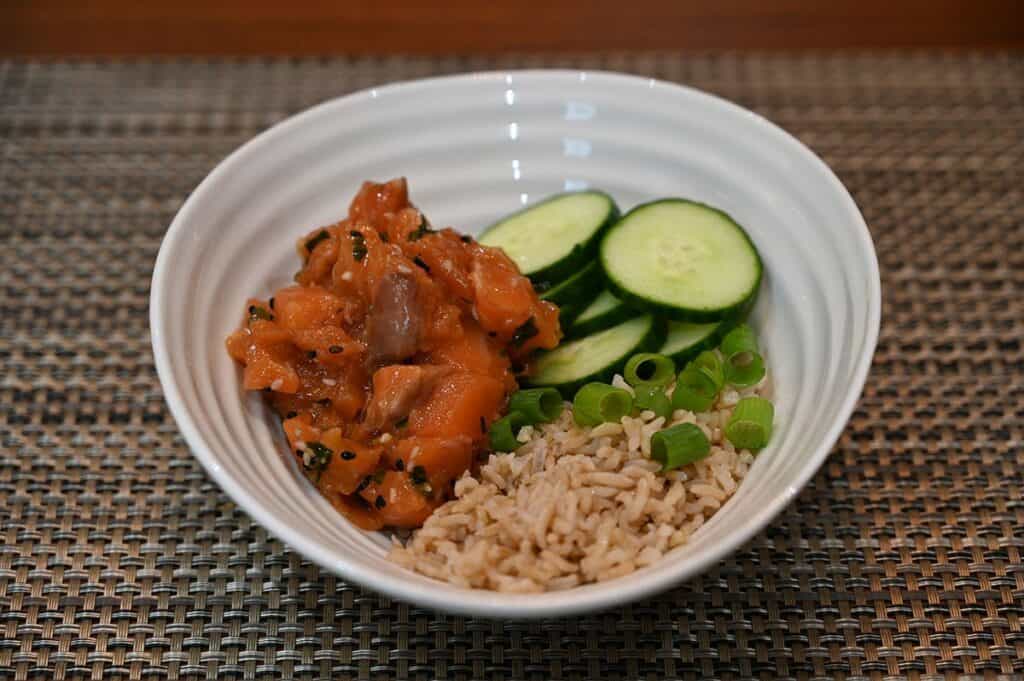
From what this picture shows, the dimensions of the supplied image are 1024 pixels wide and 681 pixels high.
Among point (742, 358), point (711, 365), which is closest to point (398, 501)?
point (711, 365)

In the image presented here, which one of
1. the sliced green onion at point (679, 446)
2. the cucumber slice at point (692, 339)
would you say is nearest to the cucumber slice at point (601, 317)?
the cucumber slice at point (692, 339)

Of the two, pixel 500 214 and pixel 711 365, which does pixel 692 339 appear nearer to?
pixel 711 365

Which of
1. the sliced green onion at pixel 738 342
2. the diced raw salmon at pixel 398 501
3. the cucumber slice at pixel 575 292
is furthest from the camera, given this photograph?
the cucumber slice at pixel 575 292

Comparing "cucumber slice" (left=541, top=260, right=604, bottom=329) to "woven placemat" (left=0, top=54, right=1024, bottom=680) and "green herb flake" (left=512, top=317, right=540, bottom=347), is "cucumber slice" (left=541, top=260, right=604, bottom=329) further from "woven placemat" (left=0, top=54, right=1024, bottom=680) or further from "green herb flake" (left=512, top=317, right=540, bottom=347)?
"woven placemat" (left=0, top=54, right=1024, bottom=680)

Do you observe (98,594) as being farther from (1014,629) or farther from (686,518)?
(1014,629)

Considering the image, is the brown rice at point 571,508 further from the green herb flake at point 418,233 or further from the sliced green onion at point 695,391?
the green herb flake at point 418,233

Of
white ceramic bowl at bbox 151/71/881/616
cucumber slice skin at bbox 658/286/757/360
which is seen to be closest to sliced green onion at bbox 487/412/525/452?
white ceramic bowl at bbox 151/71/881/616
